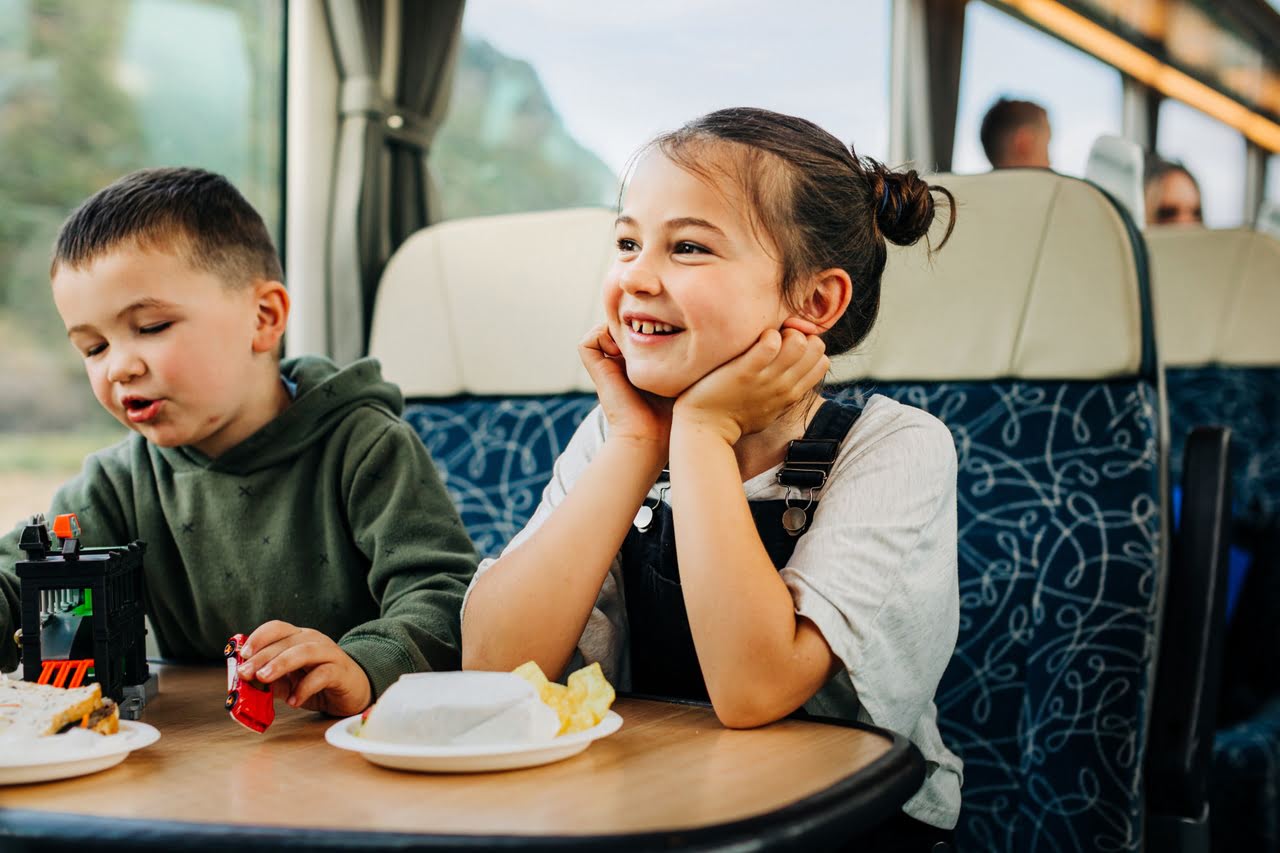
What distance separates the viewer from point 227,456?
1.63 metres

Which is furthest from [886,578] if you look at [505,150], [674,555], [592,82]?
[592,82]

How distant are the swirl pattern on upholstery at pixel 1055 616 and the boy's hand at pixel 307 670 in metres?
0.95

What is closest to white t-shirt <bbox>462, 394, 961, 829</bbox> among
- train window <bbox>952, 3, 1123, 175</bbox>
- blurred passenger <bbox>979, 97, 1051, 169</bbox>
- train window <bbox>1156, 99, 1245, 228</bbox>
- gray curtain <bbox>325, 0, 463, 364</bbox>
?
gray curtain <bbox>325, 0, 463, 364</bbox>

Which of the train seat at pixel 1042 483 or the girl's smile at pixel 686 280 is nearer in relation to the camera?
the girl's smile at pixel 686 280

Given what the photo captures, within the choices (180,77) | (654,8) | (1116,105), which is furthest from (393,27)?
(1116,105)

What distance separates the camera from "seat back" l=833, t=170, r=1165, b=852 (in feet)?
5.52

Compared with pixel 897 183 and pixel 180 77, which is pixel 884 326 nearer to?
pixel 897 183

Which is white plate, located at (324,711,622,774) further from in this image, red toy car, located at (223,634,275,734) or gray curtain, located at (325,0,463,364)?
gray curtain, located at (325,0,463,364)

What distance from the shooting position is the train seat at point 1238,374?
2.64 meters

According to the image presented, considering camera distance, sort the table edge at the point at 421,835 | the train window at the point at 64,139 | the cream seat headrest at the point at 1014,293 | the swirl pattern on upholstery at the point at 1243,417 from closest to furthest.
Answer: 1. the table edge at the point at 421,835
2. the cream seat headrest at the point at 1014,293
3. the train window at the point at 64,139
4. the swirl pattern on upholstery at the point at 1243,417

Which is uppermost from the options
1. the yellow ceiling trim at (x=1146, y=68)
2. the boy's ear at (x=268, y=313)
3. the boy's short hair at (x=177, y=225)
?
the yellow ceiling trim at (x=1146, y=68)

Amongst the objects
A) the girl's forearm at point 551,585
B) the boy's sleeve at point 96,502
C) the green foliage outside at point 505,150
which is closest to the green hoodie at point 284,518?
the boy's sleeve at point 96,502

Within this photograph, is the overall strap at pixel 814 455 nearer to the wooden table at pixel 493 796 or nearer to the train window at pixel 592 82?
the wooden table at pixel 493 796

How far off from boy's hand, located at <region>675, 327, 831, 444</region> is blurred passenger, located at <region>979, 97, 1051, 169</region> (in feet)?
8.54
